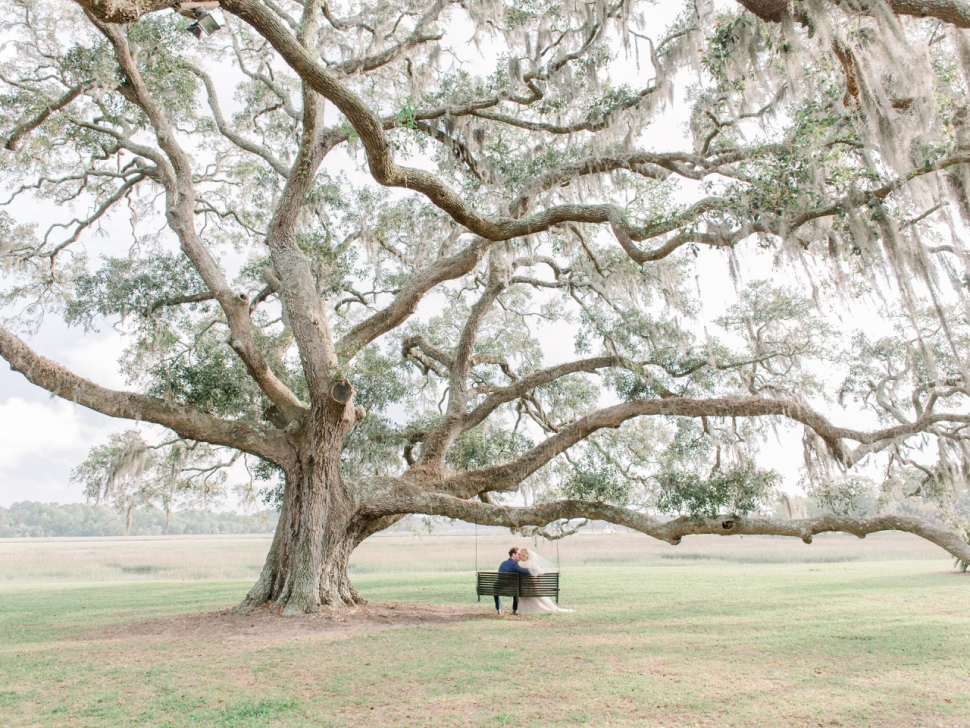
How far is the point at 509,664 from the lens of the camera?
5.91 metres

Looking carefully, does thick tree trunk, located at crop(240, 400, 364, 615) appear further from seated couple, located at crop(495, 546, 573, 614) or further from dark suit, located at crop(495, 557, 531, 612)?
seated couple, located at crop(495, 546, 573, 614)

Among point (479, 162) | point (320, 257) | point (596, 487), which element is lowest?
point (596, 487)

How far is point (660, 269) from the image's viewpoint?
9.41 m

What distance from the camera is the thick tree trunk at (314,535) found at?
9.05 meters

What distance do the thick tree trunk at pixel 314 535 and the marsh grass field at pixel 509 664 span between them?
54cm

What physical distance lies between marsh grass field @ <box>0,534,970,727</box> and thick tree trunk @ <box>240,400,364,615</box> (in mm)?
540

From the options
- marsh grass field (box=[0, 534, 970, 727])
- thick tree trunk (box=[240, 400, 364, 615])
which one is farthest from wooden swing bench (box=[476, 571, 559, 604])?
thick tree trunk (box=[240, 400, 364, 615])

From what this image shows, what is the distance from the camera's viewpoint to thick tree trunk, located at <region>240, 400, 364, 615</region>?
29.7 ft

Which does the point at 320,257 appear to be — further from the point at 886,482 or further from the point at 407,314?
the point at 886,482

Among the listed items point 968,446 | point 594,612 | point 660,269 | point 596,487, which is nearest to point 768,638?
point 594,612

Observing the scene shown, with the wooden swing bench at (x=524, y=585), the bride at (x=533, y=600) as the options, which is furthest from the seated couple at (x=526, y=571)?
the wooden swing bench at (x=524, y=585)

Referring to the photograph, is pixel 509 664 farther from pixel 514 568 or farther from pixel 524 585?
pixel 514 568

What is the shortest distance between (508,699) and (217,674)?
2719 millimetres

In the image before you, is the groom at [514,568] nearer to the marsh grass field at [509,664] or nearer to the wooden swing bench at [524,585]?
the wooden swing bench at [524,585]
